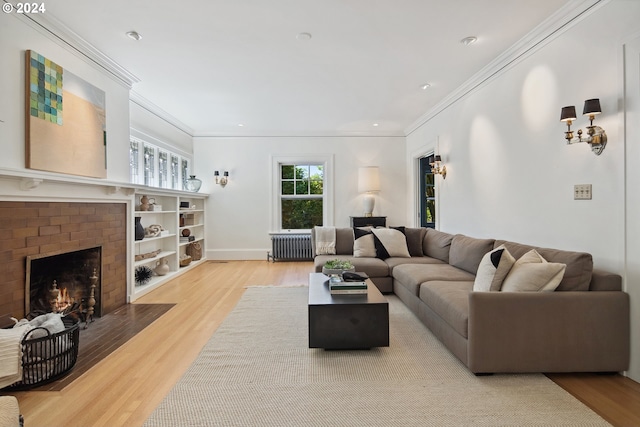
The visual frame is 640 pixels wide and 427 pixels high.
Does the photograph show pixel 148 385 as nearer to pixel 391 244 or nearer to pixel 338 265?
pixel 338 265

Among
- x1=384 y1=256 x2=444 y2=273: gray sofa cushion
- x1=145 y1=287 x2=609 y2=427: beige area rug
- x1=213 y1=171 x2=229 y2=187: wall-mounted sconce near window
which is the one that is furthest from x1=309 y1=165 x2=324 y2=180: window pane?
x1=145 y1=287 x2=609 y2=427: beige area rug

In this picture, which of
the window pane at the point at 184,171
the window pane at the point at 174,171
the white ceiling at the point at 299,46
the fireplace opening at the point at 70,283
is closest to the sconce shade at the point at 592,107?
the white ceiling at the point at 299,46

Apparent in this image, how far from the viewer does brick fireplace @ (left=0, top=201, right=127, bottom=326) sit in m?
2.50

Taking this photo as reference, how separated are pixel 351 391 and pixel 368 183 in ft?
16.6

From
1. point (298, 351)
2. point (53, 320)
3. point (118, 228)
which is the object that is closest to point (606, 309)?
point (298, 351)

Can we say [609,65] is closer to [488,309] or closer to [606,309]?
[606,309]

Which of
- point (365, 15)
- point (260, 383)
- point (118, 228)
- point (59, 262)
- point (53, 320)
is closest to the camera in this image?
point (260, 383)

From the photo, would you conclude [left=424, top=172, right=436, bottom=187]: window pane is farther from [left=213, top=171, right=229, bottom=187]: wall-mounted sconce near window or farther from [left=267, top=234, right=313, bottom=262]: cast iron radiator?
[left=213, top=171, right=229, bottom=187]: wall-mounted sconce near window

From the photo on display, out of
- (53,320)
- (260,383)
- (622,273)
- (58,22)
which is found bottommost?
(260,383)

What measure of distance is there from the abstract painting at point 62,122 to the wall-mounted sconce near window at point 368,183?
14.7 ft

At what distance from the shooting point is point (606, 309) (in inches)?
86.7

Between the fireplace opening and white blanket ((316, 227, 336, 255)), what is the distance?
2.73 meters

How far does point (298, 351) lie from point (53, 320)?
173cm

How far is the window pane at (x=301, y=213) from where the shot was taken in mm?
7254
